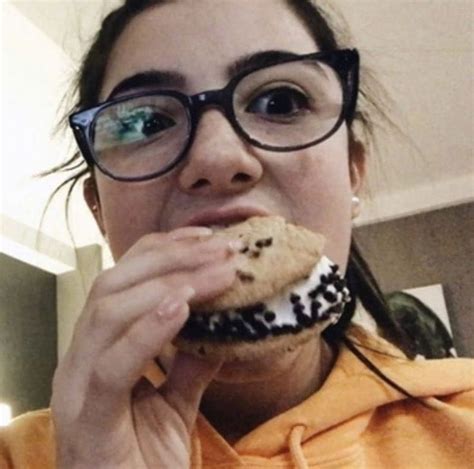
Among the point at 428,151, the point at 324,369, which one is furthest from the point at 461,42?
the point at 324,369

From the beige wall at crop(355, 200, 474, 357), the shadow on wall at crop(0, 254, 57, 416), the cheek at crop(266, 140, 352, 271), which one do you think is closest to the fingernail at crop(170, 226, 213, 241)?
the cheek at crop(266, 140, 352, 271)

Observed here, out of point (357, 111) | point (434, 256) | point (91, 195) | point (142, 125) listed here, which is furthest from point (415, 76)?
point (142, 125)

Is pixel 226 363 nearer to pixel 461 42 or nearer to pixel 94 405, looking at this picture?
pixel 94 405

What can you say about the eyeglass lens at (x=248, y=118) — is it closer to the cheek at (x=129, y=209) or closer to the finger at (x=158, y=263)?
the cheek at (x=129, y=209)

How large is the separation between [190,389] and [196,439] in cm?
11

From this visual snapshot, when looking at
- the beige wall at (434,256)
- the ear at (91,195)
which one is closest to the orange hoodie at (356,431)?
the ear at (91,195)

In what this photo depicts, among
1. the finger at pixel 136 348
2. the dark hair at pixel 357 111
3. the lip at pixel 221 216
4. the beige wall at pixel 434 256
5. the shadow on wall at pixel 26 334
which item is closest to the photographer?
the finger at pixel 136 348

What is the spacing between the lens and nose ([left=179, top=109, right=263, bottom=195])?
560mm

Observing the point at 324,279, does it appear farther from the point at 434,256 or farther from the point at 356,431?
the point at 434,256

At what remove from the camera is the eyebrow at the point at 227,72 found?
62cm

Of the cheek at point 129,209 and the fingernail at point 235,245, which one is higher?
the cheek at point 129,209

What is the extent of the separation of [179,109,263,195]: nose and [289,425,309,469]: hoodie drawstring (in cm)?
22

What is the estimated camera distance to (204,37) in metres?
0.64

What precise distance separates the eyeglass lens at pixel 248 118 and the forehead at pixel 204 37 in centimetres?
3
